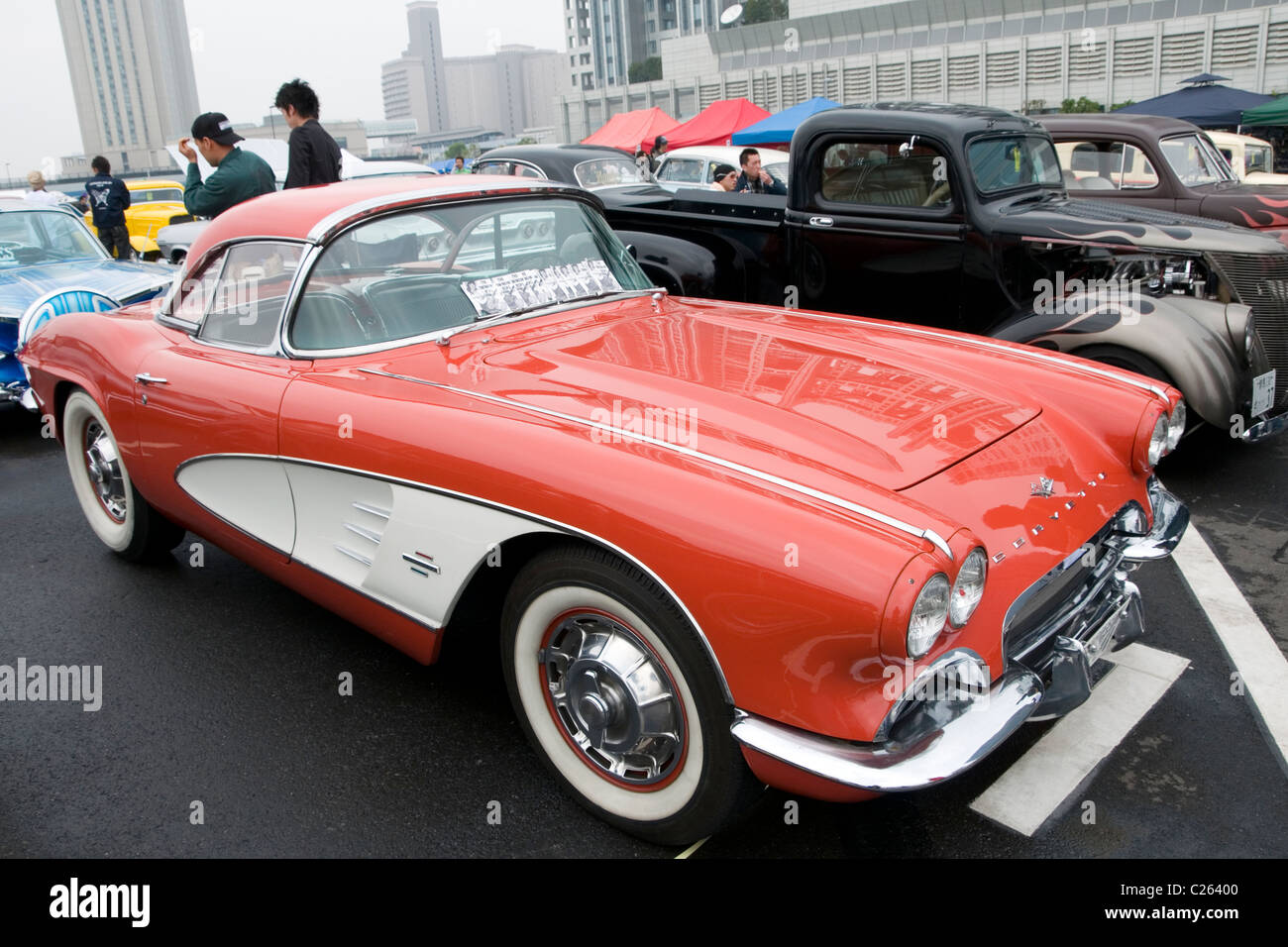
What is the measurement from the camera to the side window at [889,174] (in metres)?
5.74

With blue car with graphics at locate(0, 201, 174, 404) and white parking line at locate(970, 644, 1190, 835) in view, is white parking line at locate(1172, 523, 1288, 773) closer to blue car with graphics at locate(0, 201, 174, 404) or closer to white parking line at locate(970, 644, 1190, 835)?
white parking line at locate(970, 644, 1190, 835)

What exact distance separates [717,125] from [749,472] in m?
21.4

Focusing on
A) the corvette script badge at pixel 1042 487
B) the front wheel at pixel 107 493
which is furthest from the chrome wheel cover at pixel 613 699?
the front wheel at pixel 107 493

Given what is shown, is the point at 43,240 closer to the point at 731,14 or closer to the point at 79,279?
the point at 79,279

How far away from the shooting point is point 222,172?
5.62 m

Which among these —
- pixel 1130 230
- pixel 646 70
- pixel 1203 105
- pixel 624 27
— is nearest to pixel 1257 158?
pixel 1203 105

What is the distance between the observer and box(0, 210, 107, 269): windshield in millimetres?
6984

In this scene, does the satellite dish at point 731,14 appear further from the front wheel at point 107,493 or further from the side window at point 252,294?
the side window at point 252,294

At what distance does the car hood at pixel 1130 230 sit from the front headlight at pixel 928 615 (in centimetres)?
418

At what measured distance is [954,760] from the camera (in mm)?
1919
